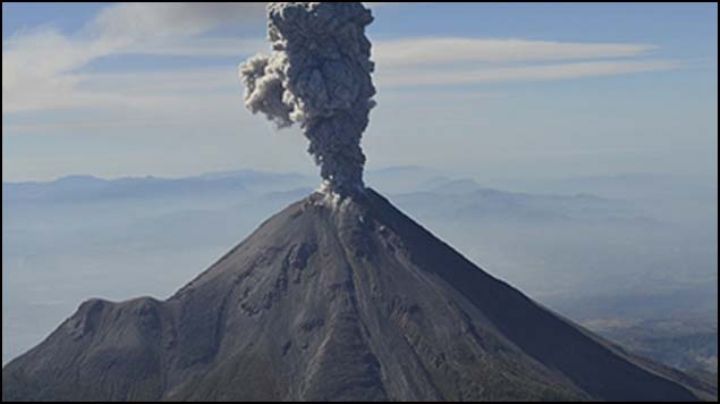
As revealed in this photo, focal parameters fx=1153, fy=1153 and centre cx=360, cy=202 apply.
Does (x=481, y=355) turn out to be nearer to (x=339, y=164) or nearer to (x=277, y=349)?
(x=277, y=349)

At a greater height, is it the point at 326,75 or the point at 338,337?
the point at 326,75

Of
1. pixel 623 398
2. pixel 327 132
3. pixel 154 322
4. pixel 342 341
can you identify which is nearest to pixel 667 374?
pixel 623 398

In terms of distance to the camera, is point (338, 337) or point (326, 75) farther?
point (326, 75)

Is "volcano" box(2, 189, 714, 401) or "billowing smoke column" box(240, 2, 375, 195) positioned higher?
"billowing smoke column" box(240, 2, 375, 195)

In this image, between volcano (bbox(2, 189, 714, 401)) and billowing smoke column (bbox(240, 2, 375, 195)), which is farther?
billowing smoke column (bbox(240, 2, 375, 195))

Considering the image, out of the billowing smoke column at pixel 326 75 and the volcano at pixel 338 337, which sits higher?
the billowing smoke column at pixel 326 75
